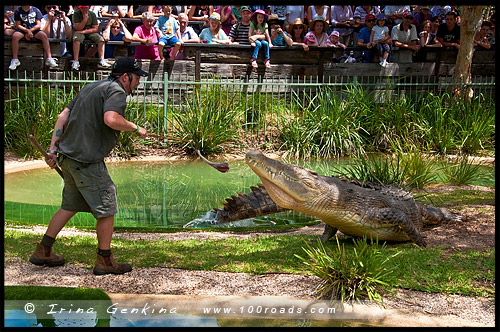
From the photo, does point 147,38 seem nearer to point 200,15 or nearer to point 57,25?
point 57,25

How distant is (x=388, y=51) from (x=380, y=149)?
2977mm

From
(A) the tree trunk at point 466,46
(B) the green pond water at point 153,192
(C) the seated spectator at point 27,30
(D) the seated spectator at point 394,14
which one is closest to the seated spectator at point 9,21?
(C) the seated spectator at point 27,30

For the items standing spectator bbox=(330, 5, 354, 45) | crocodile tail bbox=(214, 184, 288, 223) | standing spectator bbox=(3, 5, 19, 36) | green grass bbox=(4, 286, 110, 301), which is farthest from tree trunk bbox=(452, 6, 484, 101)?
green grass bbox=(4, 286, 110, 301)

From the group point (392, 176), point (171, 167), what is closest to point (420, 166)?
point (392, 176)

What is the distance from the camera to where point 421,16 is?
14961mm

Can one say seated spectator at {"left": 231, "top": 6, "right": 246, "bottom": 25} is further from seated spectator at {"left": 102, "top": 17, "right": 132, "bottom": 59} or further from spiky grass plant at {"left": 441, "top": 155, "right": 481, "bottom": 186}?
spiky grass plant at {"left": 441, "top": 155, "right": 481, "bottom": 186}

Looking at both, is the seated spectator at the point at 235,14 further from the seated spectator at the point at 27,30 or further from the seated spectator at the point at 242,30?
the seated spectator at the point at 27,30

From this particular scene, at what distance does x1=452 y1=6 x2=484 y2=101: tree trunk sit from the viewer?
12664 mm

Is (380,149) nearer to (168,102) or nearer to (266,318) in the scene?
(168,102)

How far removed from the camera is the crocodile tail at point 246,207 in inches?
290

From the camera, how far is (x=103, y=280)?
446 cm

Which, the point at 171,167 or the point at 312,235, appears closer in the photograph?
the point at 312,235

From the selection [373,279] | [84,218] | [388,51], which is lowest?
[84,218]

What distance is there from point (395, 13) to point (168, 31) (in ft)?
18.2
